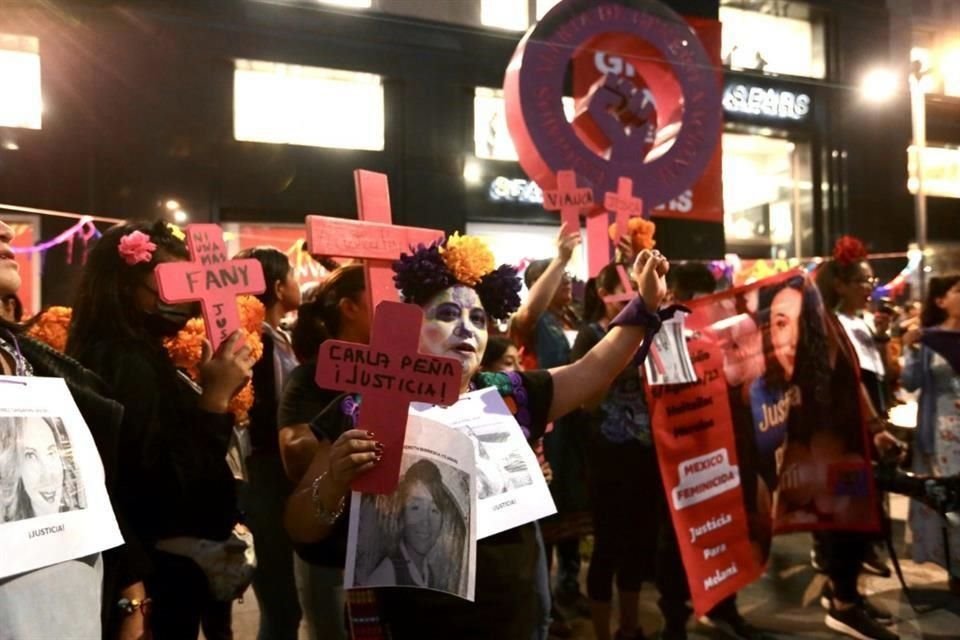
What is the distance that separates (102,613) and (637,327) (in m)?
1.41

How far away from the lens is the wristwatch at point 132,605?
1606 millimetres

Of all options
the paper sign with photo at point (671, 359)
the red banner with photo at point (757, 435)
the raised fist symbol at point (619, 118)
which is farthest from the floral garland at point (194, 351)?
the raised fist symbol at point (619, 118)

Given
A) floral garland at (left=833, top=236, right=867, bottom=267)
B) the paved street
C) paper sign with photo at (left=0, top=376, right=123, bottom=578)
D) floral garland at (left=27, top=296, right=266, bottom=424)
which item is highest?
floral garland at (left=833, top=236, right=867, bottom=267)

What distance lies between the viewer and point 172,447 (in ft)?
5.97

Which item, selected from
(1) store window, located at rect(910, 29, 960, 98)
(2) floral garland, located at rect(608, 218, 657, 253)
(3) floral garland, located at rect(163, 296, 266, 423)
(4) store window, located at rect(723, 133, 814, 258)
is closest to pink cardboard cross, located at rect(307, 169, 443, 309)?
(3) floral garland, located at rect(163, 296, 266, 423)

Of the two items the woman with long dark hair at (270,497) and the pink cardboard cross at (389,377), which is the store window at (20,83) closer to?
the woman with long dark hair at (270,497)

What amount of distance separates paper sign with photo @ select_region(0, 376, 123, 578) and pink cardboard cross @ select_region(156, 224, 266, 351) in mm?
434

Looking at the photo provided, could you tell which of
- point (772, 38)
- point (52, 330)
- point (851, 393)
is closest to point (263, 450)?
point (52, 330)

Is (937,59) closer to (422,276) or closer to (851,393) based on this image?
(851,393)

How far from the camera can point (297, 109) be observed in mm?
8547

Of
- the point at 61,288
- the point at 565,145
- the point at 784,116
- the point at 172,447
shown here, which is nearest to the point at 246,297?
the point at 172,447

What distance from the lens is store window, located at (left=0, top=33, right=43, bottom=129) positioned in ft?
24.0

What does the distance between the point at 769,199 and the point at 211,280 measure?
11.0 m

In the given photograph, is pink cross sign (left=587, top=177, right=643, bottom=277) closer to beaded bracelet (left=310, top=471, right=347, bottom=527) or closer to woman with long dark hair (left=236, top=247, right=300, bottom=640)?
woman with long dark hair (left=236, top=247, right=300, bottom=640)
